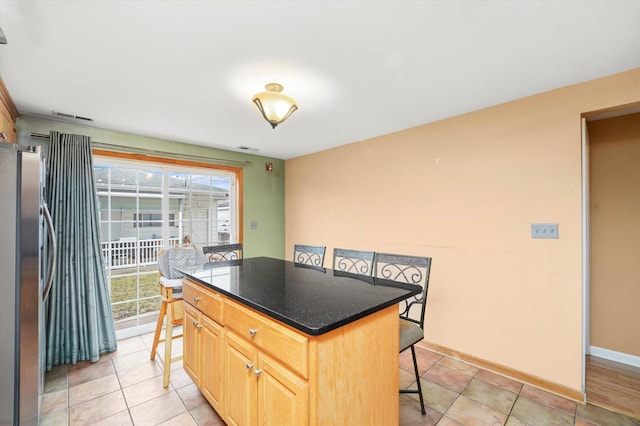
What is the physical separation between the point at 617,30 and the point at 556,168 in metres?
0.92

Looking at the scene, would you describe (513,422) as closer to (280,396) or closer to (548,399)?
(548,399)

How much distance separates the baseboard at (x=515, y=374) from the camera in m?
2.01

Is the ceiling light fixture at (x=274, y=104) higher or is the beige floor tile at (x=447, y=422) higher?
the ceiling light fixture at (x=274, y=104)

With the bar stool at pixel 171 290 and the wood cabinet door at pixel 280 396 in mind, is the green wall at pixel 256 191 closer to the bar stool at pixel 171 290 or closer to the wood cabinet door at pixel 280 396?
the bar stool at pixel 171 290

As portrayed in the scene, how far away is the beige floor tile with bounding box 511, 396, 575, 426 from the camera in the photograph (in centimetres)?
179

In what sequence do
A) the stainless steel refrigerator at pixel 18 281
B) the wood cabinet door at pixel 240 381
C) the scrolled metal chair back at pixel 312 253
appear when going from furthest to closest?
1. the scrolled metal chair back at pixel 312 253
2. the wood cabinet door at pixel 240 381
3. the stainless steel refrigerator at pixel 18 281

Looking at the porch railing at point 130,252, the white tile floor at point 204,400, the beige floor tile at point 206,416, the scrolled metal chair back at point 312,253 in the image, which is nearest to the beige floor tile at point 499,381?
the white tile floor at point 204,400

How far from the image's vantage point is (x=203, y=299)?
1.82 meters

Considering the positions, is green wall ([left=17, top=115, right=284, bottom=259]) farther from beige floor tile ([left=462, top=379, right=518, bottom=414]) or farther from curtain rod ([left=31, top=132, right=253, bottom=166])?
beige floor tile ([left=462, top=379, right=518, bottom=414])

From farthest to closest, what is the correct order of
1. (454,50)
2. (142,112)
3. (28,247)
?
1. (142,112)
2. (454,50)
3. (28,247)

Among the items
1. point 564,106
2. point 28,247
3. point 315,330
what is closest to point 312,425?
point 315,330

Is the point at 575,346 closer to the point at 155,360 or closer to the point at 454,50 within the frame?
the point at 454,50

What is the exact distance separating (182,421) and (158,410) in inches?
9.6

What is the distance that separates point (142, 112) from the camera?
250cm
